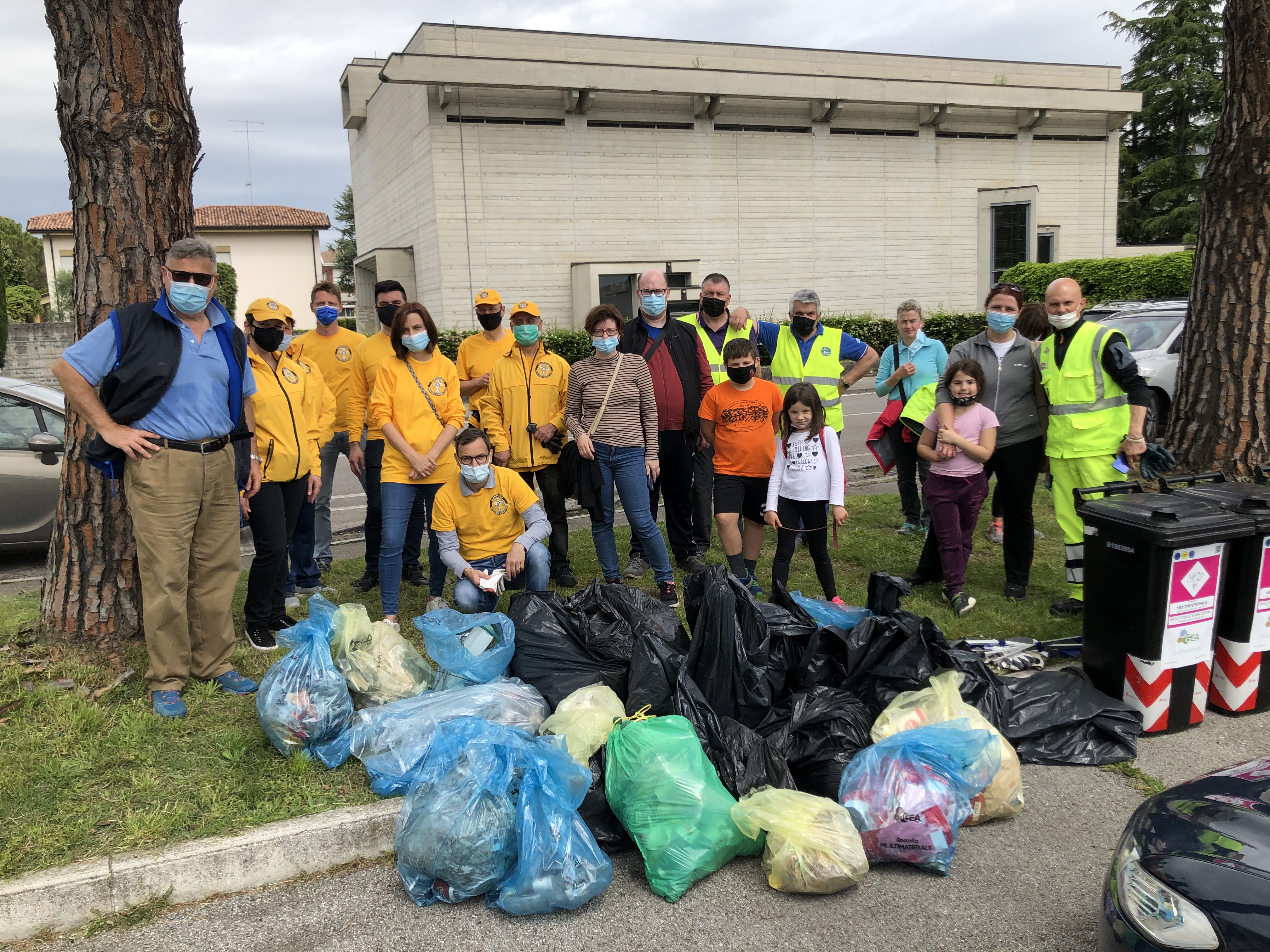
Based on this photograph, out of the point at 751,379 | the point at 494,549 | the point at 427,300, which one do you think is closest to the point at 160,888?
the point at 494,549

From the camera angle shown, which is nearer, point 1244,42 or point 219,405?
point 219,405

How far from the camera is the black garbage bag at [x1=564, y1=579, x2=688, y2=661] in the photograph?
4020 mm

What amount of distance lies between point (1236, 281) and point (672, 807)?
5564 millimetres

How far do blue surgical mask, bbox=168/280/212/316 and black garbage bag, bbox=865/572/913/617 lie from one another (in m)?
3.39

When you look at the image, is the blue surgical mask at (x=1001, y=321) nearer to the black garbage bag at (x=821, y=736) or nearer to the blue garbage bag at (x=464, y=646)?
the black garbage bag at (x=821, y=736)

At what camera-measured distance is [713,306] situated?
6.30m

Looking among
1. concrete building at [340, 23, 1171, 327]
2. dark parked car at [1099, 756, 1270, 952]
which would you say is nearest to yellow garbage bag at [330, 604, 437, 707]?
dark parked car at [1099, 756, 1270, 952]

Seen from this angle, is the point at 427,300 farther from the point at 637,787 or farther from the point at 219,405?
the point at 637,787

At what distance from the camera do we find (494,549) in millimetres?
4984

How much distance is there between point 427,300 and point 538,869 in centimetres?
2066

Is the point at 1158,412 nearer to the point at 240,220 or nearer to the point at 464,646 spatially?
the point at 464,646

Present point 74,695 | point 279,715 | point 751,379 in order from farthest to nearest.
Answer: point 751,379 → point 74,695 → point 279,715

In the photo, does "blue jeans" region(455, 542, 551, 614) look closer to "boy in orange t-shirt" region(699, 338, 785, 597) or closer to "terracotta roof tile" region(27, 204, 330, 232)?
"boy in orange t-shirt" region(699, 338, 785, 597)

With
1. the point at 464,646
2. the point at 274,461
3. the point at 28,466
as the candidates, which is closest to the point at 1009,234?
the point at 28,466
